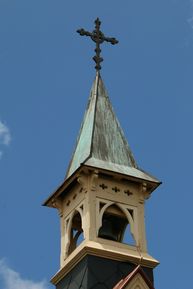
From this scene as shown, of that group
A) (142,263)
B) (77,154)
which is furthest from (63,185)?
(142,263)

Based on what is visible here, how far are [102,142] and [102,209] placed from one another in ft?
9.57

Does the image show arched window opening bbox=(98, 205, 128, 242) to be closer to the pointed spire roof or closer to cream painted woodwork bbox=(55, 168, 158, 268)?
cream painted woodwork bbox=(55, 168, 158, 268)

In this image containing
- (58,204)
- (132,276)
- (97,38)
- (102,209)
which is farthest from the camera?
(97,38)

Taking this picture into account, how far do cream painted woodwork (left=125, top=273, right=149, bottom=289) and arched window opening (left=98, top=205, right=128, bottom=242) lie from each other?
9.15ft

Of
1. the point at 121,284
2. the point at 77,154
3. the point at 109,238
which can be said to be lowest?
the point at 121,284

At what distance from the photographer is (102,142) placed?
110 ft

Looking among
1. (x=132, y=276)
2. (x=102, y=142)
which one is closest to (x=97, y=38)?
(x=102, y=142)

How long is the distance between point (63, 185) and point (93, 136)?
6.45ft

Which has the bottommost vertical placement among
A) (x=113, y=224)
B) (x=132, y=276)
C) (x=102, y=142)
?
(x=132, y=276)

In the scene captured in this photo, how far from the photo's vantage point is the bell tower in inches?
1203

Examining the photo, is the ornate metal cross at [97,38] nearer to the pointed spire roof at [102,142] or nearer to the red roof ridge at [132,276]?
the pointed spire roof at [102,142]

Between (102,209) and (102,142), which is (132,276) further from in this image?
(102,142)

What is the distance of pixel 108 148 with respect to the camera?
33500mm

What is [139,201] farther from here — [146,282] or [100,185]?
[146,282]
